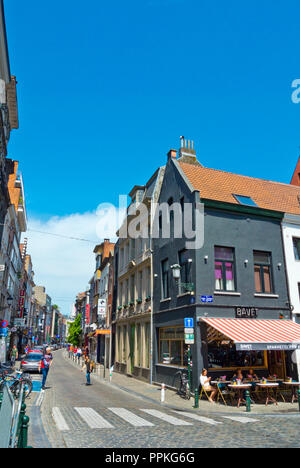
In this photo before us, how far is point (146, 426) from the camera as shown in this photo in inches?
376

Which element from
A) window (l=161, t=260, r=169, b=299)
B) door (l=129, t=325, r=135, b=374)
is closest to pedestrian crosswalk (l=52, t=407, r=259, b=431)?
window (l=161, t=260, r=169, b=299)

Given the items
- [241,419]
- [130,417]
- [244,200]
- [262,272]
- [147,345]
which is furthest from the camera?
[147,345]

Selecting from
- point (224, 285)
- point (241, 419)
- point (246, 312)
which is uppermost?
point (224, 285)

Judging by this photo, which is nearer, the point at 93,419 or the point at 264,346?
the point at 93,419

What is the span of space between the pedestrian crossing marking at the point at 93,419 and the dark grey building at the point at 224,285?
5963 millimetres

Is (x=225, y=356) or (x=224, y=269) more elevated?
(x=224, y=269)

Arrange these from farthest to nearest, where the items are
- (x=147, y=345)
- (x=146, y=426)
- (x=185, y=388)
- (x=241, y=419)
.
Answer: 1. (x=147, y=345)
2. (x=185, y=388)
3. (x=241, y=419)
4. (x=146, y=426)

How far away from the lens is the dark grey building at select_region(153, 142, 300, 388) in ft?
54.1

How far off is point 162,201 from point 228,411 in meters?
13.6

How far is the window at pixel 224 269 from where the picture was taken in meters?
17.8

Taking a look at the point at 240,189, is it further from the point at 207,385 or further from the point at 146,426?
the point at 146,426

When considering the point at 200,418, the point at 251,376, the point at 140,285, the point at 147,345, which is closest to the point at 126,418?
the point at 200,418

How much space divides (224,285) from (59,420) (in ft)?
33.9
